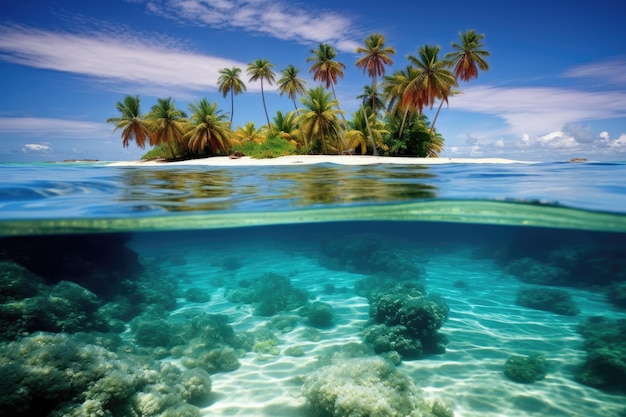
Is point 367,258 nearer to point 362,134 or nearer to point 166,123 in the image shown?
point 362,134

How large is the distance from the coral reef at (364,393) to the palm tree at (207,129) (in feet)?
112

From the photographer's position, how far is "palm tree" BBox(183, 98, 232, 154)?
37.2 metres

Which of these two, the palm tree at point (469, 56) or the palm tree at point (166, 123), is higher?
the palm tree at point (469, 56)

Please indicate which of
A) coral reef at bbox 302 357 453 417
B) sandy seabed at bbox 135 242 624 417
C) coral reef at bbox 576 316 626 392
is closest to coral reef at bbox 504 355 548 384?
sandy seabed at bbox 135 242 624 417

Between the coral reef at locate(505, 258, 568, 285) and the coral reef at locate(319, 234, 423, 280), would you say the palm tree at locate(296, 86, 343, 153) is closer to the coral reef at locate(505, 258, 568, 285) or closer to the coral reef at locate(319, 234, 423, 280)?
the coral reef at locate(319, 234, 423, 280)

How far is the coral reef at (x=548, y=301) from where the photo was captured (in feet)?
39.0

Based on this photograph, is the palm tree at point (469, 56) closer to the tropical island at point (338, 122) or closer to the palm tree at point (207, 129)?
the tropical island at point (338, 122)

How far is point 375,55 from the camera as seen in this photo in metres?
43.8

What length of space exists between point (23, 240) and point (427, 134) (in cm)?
3681

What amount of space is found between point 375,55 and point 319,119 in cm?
1459

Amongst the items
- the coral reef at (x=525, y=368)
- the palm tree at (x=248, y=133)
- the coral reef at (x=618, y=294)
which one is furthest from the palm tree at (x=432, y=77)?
the coral reef at (x=525, y=368)

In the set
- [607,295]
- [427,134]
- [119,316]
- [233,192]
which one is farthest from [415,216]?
[427,134]

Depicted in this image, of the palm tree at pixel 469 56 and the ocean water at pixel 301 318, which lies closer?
the ocean water at pixel 301 318

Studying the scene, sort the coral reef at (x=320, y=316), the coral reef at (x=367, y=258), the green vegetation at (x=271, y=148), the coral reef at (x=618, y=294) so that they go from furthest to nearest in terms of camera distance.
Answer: the green vegetation at (x=271, y=148) → the coral reef at (x=367, y=258) → the coral reef at (x=618, y=294) → the coral reef at (x=320, y=316)
